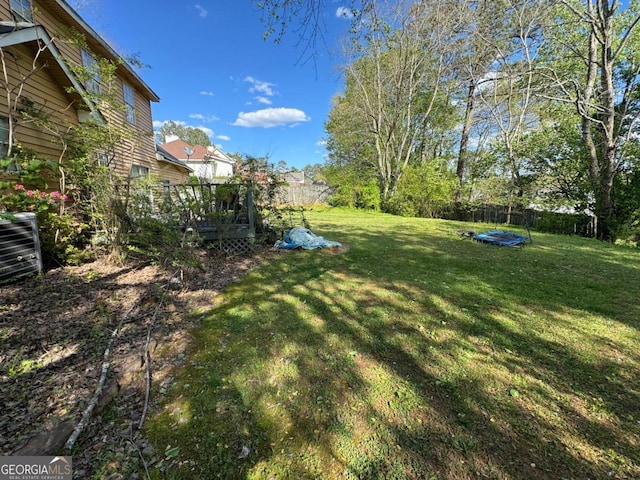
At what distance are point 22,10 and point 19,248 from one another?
5.32m

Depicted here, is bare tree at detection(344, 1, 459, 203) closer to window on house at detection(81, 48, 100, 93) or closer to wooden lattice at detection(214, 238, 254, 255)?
window on house at detection(81, 48, 100, 93)

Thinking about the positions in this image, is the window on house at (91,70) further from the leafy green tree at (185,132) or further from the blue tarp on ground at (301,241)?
the leafy green tree at (185,132)

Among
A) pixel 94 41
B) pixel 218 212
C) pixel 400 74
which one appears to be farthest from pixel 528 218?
pixel 94 41

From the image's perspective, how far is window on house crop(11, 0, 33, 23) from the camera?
527 cm

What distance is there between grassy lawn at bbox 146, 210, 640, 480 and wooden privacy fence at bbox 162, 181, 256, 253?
2.09m

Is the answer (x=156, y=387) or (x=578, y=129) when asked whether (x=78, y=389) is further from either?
(x=578, y=129)

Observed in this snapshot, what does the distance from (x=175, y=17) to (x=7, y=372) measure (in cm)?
682

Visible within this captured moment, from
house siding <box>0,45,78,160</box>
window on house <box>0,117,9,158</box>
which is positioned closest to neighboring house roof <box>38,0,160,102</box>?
house siding <box>0,45,78,160</box>

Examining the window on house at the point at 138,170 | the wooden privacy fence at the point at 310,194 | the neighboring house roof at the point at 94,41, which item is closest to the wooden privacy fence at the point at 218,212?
the neighboring house roof at the point at 94,41

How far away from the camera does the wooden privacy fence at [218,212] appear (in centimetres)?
544

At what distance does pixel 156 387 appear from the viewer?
2.07 m

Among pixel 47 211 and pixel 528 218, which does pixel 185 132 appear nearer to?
pixel 47 211

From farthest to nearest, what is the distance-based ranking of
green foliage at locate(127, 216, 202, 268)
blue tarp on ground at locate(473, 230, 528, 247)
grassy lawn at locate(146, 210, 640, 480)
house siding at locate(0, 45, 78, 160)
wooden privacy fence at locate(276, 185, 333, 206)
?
wooden privacy fence at locate(276, 185, 333, 206)
blue tarp on ground at locate(473, 230, 528, 247)
house siding at locate(0, 45, 78, 160)
green foliage at locate(127, 216, 202, 268)
grassy lawn at locate(146, 210, 640, 480)

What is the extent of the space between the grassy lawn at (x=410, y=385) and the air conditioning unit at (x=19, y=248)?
2963 mm
